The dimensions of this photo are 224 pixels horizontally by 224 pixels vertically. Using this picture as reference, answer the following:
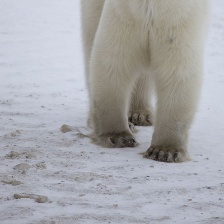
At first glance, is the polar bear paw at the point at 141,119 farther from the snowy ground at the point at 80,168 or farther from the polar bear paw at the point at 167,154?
the polar bear paw at the point at 167,154

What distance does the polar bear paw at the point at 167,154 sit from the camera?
5.38 m

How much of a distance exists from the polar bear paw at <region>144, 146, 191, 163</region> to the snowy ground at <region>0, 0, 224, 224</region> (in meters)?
0.08

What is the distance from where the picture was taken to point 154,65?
5.45 m

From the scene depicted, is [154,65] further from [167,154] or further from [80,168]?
[80,168]

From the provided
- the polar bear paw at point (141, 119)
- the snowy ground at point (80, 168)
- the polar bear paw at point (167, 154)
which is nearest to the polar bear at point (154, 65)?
the polar bear paw at point (167, 154)

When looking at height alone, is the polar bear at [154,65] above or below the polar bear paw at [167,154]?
above

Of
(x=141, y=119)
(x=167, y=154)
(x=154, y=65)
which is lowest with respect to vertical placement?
(x=141, y=119)

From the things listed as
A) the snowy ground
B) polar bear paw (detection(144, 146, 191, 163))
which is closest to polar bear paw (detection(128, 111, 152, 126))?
the snowy ground

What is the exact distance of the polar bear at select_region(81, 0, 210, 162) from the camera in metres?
5.23

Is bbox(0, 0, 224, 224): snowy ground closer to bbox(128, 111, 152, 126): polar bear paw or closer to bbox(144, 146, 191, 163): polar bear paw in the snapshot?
bbox(144, 146, 191, 163): polar bear paw

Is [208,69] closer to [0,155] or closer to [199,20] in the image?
[199,20]

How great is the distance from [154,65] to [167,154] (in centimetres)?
71

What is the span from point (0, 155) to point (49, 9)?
32.4 feet

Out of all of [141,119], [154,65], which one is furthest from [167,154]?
[141,119]
